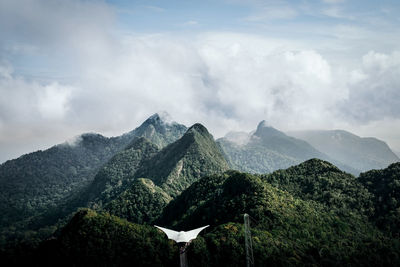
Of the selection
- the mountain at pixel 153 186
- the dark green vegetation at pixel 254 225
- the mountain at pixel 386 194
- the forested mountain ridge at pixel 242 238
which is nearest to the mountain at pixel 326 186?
the dark green vegetation at pixel 254 225

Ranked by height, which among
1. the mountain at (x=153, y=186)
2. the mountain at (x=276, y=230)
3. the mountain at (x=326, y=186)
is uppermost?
the mountain at (x=153, y=186)

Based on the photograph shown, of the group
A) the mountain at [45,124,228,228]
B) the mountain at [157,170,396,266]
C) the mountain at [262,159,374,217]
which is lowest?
the mountain at [157,170,396,266]

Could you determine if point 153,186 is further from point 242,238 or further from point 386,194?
point 386,194

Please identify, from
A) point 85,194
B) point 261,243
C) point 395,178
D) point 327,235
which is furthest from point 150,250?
point 85,194

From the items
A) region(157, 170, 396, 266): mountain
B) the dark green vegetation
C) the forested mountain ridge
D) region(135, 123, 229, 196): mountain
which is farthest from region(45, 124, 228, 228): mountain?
the forested mountain ridge

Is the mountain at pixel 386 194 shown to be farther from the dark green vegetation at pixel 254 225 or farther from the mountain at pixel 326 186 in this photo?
the mountain at pixel 326 186

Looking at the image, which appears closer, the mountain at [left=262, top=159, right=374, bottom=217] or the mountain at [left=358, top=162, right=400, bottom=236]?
the mountain at [left=358, top=162, right=400, bottom=236]

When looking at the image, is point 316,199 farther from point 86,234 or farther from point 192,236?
point 192,236

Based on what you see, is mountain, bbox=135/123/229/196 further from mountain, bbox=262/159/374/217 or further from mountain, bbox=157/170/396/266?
mountain, bbox=262/159/374/217
